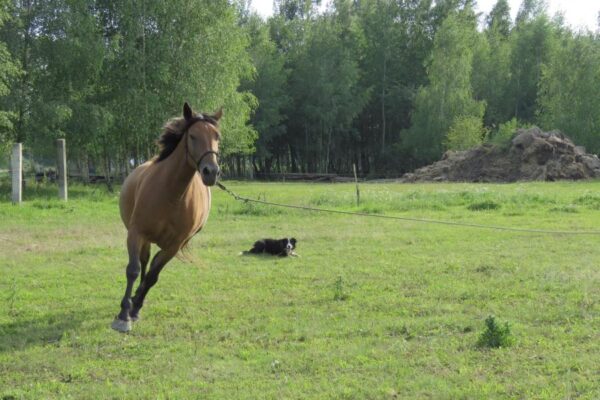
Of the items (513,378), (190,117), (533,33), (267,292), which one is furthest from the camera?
(533,33)

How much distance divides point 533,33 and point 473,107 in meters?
13.8

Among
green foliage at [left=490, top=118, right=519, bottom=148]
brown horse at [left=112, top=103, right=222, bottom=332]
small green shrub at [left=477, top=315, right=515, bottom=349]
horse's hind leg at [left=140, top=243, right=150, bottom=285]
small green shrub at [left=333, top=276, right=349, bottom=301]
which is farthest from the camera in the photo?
green foliage at [left=490, top=118, right=519, bottom=148]

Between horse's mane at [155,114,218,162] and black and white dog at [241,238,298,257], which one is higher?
horse's mane at [155,114,218,162]

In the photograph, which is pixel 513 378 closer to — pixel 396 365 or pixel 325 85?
pixel 396 365

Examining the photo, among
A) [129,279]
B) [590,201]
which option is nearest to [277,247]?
[129,279]

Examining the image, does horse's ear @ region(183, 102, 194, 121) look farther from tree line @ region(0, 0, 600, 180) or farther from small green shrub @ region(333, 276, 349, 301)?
tree line @ region(0, 0, 600, 180)

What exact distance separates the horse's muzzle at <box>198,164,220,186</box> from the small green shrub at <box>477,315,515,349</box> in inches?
124

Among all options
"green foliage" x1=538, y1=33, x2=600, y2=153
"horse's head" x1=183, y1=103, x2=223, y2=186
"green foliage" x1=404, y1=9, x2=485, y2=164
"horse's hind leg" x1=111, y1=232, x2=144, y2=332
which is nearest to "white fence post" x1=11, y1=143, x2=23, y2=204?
"horse's hind leg" x1=111, y1=232, x2=144, y2=332

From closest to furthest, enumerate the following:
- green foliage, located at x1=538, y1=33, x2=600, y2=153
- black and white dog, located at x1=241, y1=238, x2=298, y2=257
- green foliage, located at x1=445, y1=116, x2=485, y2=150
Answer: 1. black and white dog, located at x1=241, y1=238, x2=298, y2=257
2. green foliage, located at x1=445, y1=116, x2=485, y2=150
3. green foliage, located at x1=538, y1=33, x2=600, y2=153

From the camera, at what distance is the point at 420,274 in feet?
30.4

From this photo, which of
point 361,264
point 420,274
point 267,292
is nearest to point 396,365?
point 267,292

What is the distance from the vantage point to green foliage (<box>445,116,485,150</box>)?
4875 cm

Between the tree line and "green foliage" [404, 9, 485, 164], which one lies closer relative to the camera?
the tree line

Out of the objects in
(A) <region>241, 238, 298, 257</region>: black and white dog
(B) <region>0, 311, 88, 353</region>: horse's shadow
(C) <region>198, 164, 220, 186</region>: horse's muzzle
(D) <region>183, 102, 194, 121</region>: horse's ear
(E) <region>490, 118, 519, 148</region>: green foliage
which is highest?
(E) <region>490, 118, 519, 148</region>: green foliage
